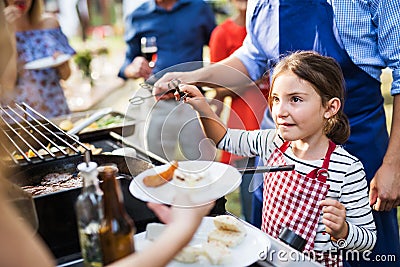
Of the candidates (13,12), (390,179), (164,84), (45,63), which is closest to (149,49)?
(45,63)

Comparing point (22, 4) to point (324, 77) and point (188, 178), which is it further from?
point (188, 178)

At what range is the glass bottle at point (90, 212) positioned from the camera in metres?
1.12

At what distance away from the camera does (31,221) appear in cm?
122

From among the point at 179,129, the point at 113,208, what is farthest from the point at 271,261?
the point at 179,129

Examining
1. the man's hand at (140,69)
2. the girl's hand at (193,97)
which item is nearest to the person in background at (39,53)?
the man's hand at (140,69)

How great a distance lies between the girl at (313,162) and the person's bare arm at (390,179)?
11cm

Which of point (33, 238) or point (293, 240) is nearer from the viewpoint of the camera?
point (33, 238)

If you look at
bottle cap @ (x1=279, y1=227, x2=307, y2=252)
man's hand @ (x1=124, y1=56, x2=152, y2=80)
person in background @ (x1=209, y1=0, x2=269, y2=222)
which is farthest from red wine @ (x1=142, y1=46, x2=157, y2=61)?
bottle cap @ (x1=279, y1=227, x2=307, y2=252)

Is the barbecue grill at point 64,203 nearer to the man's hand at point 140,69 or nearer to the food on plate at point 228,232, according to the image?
the food on plate at point 228,232

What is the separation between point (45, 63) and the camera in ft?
11.0

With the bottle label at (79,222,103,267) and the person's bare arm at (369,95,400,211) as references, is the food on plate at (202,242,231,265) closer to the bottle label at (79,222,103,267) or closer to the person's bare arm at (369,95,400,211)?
the bottle label at (79,222,103,267)

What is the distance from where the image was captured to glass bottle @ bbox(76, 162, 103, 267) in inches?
43.9

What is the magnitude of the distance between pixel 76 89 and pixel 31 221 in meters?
6.86

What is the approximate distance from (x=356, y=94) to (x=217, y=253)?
0.95 m
